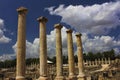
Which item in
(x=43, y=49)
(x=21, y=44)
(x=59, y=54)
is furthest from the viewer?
(x=59, y=54)

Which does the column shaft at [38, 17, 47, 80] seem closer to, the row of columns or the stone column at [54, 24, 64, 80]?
the row of columns

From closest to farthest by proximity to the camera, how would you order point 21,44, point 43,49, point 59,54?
point 21,44 < point 43,49 < point 59,54

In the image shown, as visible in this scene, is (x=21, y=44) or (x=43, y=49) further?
(x=43, y=49)

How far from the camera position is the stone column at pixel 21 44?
2180 centimetres

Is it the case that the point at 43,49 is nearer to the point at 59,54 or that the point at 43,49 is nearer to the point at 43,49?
the point at 43,49

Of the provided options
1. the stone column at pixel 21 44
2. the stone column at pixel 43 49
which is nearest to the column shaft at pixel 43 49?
the stone column at pixel 43 49

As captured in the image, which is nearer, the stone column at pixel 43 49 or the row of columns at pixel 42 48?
the row of columns at pixel 42 48

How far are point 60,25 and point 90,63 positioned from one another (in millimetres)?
51726

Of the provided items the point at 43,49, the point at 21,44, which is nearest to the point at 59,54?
the point at 43,49

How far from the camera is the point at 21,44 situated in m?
22.5

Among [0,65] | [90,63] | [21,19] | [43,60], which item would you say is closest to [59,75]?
[43,60]

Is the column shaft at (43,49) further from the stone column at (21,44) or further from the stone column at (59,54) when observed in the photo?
the stone column at (59,54)

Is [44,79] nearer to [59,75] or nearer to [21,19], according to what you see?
[59,75]

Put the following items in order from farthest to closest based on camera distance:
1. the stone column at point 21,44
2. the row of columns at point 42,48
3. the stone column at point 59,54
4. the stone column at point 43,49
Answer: the stone column at point 59,54
the stone column at point 43,49
the row of columns at point 42,48
the stone column at point 21,44
